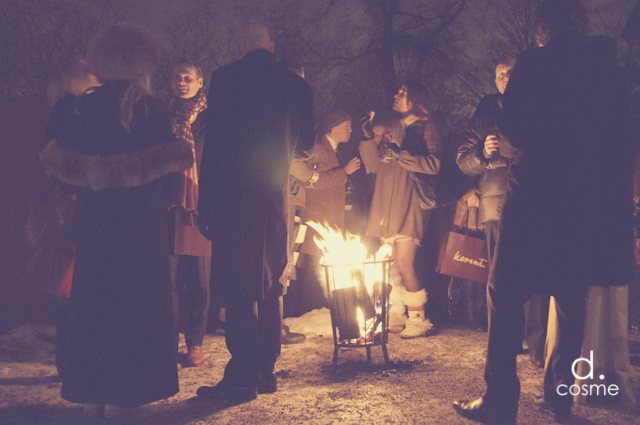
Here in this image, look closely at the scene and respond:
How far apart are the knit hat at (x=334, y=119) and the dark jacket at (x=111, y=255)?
2.75 metres

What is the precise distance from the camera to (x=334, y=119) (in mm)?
5371

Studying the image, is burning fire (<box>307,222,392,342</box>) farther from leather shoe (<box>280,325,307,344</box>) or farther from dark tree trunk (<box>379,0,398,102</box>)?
dark tree trunk (<box>379,0,398,102</box>)

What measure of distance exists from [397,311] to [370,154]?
163 cm

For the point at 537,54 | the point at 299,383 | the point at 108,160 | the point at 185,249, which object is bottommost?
the point at 299,383

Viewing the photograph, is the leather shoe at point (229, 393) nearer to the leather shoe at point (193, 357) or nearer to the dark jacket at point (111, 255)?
the dark jacket at point (111, 255)

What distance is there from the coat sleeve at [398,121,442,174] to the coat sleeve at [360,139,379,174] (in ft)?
1.46

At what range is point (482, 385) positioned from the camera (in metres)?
3.49

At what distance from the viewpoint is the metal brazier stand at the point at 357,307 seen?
3.88m

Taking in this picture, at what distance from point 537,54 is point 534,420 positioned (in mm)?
1942

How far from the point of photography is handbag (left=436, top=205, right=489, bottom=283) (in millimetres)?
4602

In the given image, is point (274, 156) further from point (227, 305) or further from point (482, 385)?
point (482, 385)

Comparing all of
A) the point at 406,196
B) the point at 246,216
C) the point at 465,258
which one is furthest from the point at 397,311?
the point at 246,216

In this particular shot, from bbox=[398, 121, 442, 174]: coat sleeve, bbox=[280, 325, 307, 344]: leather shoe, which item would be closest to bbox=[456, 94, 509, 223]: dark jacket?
bbox=[398, 121, 442, 174]: coat sleeve

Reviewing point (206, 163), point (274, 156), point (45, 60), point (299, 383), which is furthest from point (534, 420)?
point (45, 60)
